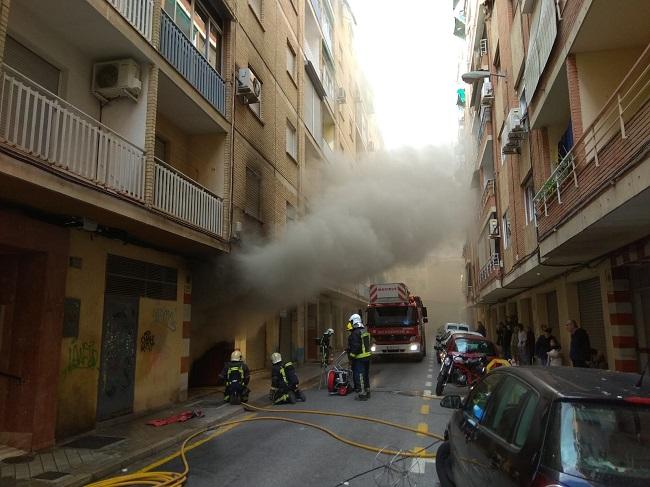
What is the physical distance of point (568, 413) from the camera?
2.54 meters

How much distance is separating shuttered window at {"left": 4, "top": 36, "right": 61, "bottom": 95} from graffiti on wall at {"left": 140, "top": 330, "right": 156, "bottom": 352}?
13.7ft

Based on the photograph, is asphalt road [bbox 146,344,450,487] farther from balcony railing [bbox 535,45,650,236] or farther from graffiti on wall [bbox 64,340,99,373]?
balcony railing [bbox 535,45,650,236]

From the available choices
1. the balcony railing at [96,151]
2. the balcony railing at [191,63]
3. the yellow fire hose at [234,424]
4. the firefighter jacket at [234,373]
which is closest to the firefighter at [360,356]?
the yellow fire hose at [234,424]

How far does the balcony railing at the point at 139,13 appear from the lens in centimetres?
744

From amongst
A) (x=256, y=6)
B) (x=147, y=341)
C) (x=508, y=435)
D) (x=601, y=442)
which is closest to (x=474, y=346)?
(x=147, y=341)

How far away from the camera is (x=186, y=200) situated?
30.6 feet

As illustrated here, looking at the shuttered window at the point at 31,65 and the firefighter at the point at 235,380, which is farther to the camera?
the firefighter at the point at 235,380

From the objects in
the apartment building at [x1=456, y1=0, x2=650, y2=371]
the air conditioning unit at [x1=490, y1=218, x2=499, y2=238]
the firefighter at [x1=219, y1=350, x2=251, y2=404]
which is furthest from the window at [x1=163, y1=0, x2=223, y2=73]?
the air conditioning unit at [x1=490, y1=218, x2=499, y2=238]

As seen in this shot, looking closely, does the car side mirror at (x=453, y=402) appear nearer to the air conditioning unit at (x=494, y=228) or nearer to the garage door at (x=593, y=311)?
the garage door at (x=593, y=311)

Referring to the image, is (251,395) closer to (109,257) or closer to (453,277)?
(109,257)

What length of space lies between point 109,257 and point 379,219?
913 centimetres

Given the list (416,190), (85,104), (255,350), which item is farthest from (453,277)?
(85,104)

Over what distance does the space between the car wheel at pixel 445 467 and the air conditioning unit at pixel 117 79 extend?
6596 millimetres

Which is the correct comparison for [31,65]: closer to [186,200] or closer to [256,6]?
[186,200]
